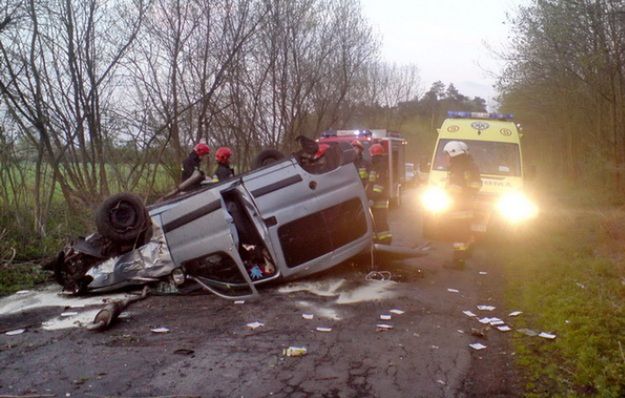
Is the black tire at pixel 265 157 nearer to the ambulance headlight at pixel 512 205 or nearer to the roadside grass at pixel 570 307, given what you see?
the roadside grass at pixel 570 307

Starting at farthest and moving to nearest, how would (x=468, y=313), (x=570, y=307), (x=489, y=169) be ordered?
(x=489, y=169) → (x=468, y=313) → (x=570, y=307)

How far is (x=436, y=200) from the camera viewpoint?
1059 cm

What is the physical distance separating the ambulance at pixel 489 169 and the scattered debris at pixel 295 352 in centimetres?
602

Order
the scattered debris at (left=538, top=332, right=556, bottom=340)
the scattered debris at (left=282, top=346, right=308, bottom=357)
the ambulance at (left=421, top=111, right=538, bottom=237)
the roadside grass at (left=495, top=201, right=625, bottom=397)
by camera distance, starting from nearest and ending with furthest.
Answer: the roadside grass at (left=495, top=201, right=625, bottom=397) → the scattered debris at (left=282, top=346, right=308, bottom=357) → the scattered debris at (left=538, top=332, right=556, bottom=340) → the ambulance at (left=421, top=111, right=538, bottom=237)

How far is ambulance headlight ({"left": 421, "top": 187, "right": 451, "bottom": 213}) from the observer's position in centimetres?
913

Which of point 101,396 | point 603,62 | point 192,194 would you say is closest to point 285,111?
point 603,62

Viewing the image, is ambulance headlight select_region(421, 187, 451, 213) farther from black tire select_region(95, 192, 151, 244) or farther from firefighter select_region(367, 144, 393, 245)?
black tire select_region(95, 192, 151, 244)

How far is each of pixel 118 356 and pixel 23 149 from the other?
21.7 ft

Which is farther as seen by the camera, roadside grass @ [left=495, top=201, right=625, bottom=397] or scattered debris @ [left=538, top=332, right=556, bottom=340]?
scattered debris @ [left=538, top=332, right=556, bottom=340]

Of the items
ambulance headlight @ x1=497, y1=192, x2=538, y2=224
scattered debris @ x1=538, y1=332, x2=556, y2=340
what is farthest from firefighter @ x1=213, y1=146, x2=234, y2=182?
Result: ambulance headlight @ x1=497, y1=192, x2=538, y2=224

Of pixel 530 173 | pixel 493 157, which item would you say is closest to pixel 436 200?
pixel 493 157

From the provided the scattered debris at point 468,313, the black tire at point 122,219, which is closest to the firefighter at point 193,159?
the black tire at point 122,219

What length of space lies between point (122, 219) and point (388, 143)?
10698 millimetres

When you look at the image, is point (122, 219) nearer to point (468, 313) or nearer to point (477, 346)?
point (468, 313)
